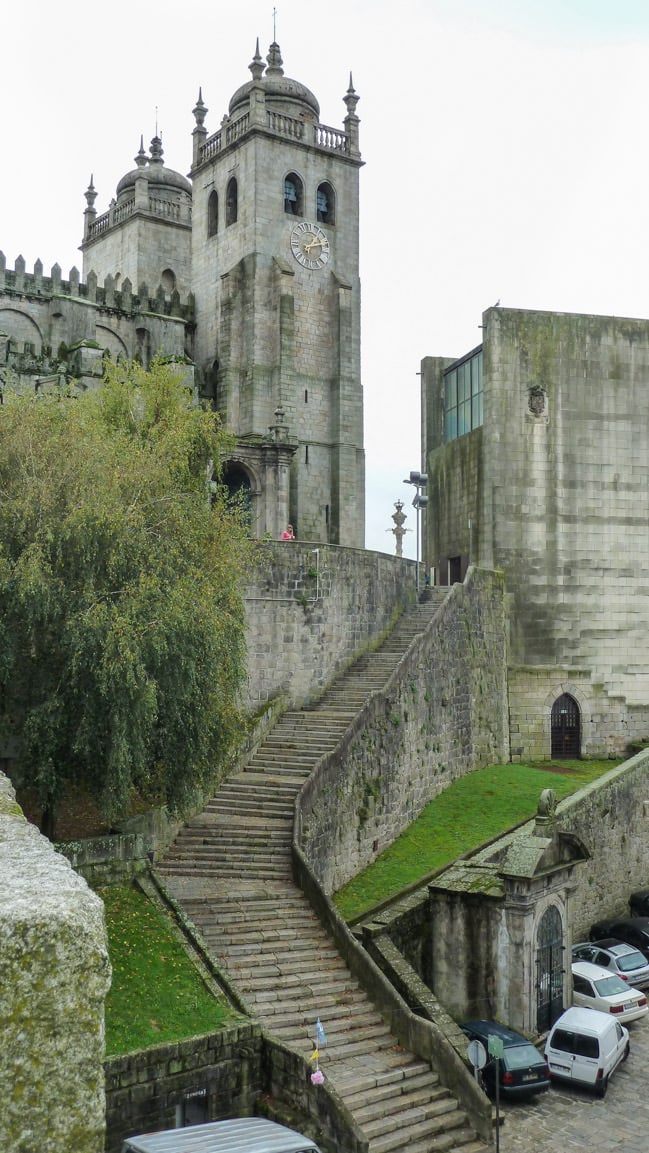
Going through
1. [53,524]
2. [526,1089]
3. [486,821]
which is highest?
[53,524]

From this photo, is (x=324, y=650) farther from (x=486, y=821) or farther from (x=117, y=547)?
(x=117, y=547)

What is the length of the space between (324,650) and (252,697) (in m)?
2.81

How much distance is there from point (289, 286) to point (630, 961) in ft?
110

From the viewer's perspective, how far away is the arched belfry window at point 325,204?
5072 cm

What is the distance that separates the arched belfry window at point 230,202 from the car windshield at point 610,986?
1521 inches

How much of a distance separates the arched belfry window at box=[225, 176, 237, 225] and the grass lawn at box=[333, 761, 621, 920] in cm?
3007

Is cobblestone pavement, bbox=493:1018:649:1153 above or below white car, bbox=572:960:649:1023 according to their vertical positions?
below

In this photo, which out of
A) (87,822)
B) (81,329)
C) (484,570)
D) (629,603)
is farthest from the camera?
(81,329)

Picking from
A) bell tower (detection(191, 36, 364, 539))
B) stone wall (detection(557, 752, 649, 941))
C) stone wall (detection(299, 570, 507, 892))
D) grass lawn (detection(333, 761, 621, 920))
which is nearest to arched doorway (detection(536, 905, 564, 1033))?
grass lawn (detection(333, 761, 621, 920))

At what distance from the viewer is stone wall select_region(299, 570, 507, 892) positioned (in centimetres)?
2419

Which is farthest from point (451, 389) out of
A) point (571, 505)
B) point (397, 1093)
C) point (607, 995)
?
point (397, 1093)

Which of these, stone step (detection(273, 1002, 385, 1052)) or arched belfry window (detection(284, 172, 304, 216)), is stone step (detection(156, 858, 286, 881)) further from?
arched belfry window (detection(284, 172, 304, 216))

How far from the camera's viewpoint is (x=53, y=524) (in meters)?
17.8

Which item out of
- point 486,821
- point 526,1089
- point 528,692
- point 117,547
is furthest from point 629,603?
point 117,547
